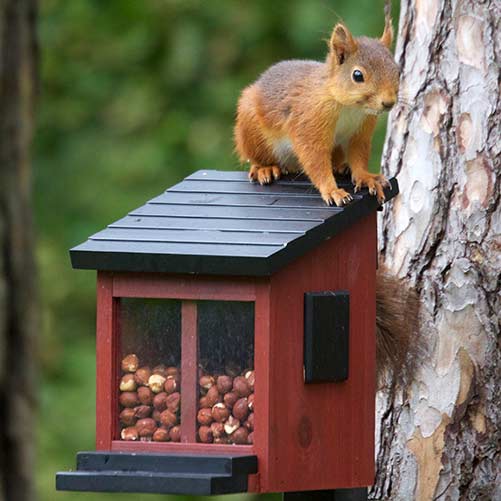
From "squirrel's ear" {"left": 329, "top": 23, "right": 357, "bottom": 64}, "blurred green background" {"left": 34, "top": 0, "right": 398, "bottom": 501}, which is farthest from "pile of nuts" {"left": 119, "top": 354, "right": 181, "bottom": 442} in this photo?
"blurred green background" {"left": 34, "top": 0, "right": 398, "bottom": 501}

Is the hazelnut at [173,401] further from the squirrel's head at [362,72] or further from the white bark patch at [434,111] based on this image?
the white bark patch at [434,111]

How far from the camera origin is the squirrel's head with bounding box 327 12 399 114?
11.2 ft

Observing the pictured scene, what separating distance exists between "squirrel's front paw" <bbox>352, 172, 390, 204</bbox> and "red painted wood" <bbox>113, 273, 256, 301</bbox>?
0.54 m

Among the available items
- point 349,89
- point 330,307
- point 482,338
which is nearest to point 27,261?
point 330,307

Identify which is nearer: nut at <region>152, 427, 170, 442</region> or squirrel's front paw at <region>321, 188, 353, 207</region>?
nut at <region>152, 427, 170, 442</region>

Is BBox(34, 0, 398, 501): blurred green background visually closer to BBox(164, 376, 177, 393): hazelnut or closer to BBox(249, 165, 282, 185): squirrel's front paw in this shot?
BBox(249, 165, 282, 185): squirrel's front paw

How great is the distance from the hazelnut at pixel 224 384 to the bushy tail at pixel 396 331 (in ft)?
2.27

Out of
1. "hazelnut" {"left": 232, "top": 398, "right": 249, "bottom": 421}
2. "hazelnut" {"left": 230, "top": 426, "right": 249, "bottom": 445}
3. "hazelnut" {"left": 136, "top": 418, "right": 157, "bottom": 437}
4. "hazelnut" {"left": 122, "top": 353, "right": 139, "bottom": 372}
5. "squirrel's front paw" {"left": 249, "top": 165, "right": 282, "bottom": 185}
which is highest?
"squirrel's front paw" {"left": 249, "top": 165, "right": 282, "bottom": 185}

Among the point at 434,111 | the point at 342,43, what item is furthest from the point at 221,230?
the point at 434,111

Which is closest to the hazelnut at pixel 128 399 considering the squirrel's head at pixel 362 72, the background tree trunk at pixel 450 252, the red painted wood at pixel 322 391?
the red painted wood at pixel 322 391

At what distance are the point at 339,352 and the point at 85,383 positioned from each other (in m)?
3.51

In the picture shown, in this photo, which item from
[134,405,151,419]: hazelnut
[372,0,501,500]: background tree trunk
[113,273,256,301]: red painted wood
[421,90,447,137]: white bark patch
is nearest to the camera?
[113,273,256,301]: red painted wood

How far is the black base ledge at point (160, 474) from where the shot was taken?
9.68 ft

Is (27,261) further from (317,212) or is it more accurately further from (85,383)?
(85,383)
